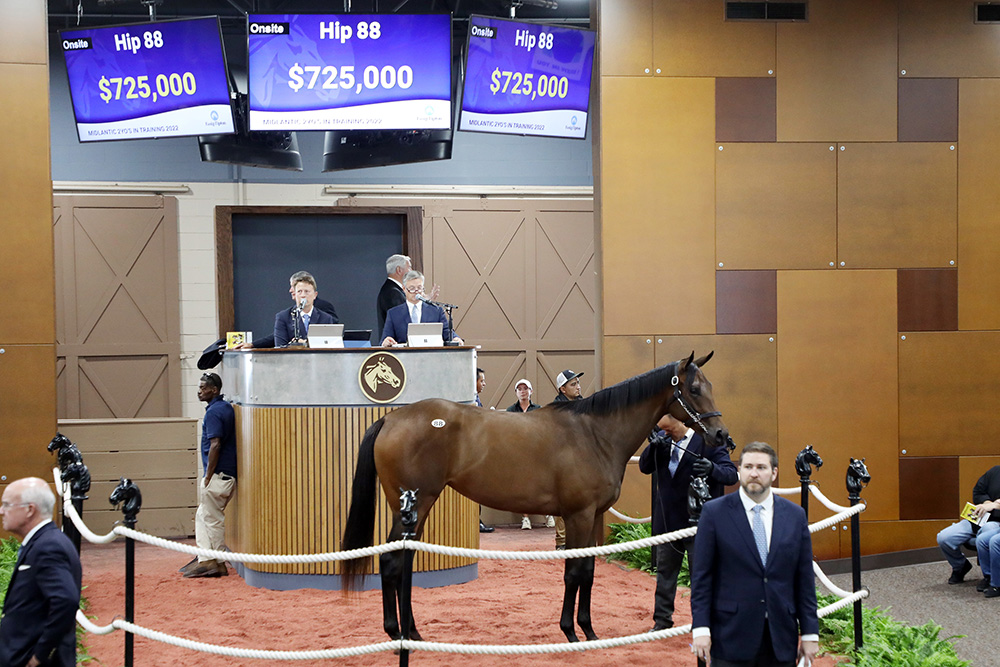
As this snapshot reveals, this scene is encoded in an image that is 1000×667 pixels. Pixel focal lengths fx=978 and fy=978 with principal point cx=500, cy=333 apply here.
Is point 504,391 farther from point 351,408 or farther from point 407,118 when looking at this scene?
point 351,408

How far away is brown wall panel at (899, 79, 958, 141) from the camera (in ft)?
27.1

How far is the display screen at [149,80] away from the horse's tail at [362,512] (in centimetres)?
387

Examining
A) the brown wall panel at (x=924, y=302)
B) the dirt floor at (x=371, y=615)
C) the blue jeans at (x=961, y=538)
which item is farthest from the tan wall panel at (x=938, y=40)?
the dirt floor at (x=371, y=615)

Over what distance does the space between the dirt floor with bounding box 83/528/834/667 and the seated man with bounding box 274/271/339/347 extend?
1.79 m

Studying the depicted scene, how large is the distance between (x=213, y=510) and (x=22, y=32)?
406 cm

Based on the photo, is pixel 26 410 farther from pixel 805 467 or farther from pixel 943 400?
pixel 943 400

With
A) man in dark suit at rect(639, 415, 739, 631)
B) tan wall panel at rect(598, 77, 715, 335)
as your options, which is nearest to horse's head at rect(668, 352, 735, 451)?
man in dark suit at rect(639, 415, 739, 631)

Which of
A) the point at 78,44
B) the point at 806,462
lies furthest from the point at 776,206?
the point at 78,44

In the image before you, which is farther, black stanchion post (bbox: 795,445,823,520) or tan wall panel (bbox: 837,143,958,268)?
tan wall panel (bbox: 837,143,958,268)

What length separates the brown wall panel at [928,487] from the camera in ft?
26.9

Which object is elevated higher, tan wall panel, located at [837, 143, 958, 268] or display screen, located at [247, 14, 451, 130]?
display screen, located at [247, 14, 451, 130]

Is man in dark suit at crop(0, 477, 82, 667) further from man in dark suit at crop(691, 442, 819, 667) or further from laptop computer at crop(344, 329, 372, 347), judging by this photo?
laptop computer at crop(344, 329, 372, 347)

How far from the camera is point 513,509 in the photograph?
18.3 feet

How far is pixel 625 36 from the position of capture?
320 inches
